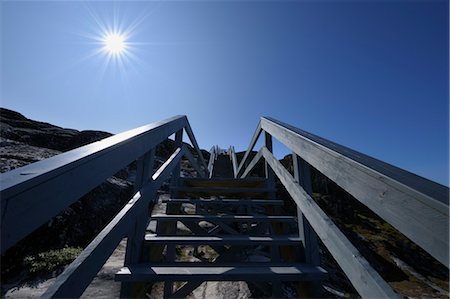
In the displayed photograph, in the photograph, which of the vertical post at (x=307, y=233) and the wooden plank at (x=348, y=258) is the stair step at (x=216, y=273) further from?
the wooden plank at (x=348, y=258)

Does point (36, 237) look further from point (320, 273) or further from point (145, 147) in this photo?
point (320, 273)

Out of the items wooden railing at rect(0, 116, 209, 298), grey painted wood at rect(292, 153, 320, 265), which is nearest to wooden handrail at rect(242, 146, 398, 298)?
grey painted wood at rect(292, 153, 320, 265)

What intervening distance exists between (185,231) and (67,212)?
2.72m

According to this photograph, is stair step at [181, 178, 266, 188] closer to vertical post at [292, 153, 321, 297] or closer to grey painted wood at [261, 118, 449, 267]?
vertical post at [292, 153, 321, 297]

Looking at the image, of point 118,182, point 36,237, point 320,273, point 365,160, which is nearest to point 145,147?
point 365,160

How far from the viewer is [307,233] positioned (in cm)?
224

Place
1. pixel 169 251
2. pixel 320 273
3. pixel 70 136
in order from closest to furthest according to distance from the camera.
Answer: pixel 320 273 < pixel 169 251 < pixel 70 136

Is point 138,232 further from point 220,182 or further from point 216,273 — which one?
point 220,182

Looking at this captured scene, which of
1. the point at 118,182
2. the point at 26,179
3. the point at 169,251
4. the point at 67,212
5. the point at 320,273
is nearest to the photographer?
the point at 26,179

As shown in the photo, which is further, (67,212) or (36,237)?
(67,212)

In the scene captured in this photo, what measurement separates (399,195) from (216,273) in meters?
1.56

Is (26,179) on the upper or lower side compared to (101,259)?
upper

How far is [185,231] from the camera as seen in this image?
5797mm

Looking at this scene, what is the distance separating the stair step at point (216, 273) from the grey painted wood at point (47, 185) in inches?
45.3
